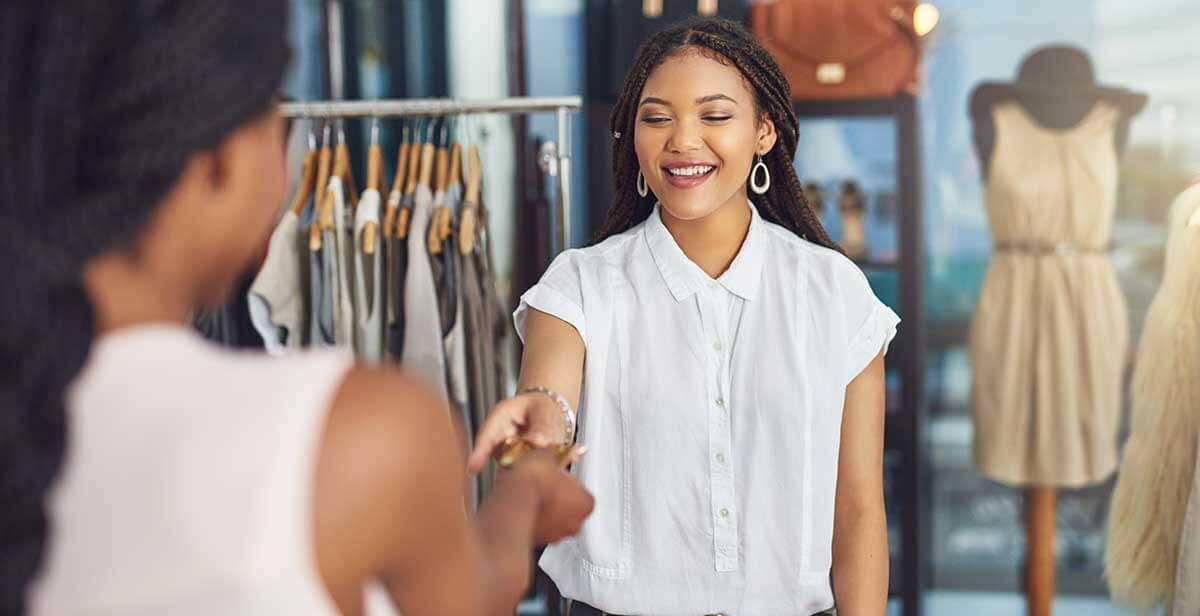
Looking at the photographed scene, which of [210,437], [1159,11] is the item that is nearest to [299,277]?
[210,437]

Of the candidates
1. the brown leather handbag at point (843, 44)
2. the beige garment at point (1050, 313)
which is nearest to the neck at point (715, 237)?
the brown leather handbag at point (843, 44)

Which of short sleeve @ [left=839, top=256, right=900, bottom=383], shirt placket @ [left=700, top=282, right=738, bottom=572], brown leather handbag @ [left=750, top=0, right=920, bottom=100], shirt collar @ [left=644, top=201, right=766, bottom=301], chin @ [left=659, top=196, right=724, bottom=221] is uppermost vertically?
brown leather handbag @ [left=750, top=0, right=920, bottom=100]

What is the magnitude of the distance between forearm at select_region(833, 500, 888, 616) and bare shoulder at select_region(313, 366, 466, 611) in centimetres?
101

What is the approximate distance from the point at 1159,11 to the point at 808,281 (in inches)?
92.8

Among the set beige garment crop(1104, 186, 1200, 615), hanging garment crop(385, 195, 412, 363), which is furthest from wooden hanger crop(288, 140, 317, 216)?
beige garment crop(1104, 186, 1200, 615)

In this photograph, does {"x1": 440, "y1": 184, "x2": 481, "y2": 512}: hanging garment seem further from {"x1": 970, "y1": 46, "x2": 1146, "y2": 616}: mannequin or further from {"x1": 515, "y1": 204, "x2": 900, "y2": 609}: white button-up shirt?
{"x1": 970, "y1": 46, "x2": 1146, "y2": 616}: mannequin

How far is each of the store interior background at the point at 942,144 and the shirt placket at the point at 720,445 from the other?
5.51 feet

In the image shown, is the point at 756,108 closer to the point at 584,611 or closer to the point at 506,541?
the point at 584,611

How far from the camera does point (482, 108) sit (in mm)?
2516

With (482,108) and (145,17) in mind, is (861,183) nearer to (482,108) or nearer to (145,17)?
(482,108)

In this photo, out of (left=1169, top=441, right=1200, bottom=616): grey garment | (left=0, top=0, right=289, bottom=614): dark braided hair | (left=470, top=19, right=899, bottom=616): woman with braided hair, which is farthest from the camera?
(left=1169, top=441, right=1200, bottom=616): grey garment

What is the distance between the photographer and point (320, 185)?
2625mm

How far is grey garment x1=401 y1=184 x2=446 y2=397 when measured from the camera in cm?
254

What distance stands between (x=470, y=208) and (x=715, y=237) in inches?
37.2
